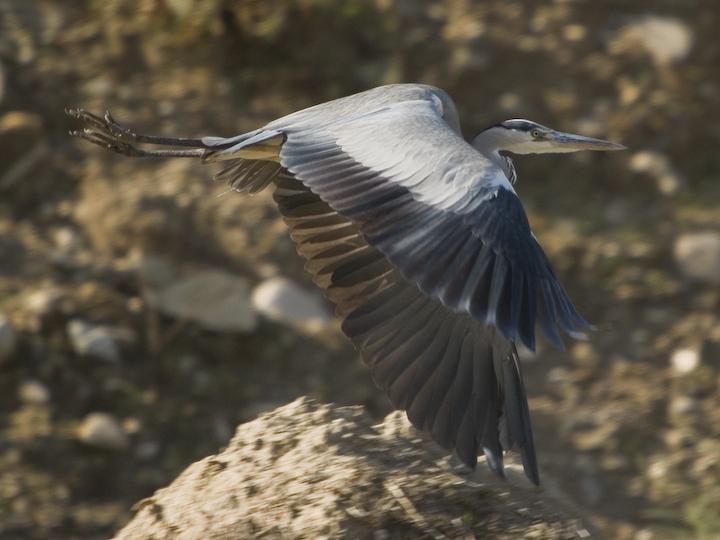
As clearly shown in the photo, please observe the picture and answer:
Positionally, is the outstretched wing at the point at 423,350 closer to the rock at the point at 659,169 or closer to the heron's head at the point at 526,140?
the heron's head at the point at 526,140

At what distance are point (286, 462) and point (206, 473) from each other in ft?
0.82

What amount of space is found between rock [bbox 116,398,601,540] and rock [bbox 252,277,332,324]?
194 cm

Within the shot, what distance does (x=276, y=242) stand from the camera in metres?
5.32

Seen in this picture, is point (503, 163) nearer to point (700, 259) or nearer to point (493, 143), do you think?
point (493, 143)

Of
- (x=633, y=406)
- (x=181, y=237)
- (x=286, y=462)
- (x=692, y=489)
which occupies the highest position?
(x=181, y=237)

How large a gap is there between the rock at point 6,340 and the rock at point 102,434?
0.45m

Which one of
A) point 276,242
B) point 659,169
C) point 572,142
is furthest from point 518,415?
point 659,169

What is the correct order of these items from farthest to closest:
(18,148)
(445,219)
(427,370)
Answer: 1. (18,148)
2. (427,370)
3. (445,219)

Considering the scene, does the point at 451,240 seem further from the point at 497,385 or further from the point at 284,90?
the point at 284,90

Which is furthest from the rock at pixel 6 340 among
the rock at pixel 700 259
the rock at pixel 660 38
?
the rock at pixel 660 38

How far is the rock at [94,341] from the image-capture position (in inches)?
187

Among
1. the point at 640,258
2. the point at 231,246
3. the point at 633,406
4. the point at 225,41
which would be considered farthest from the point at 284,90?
the point at 633,406

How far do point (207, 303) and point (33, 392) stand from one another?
0.85 m

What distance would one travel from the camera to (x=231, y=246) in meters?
5.29
